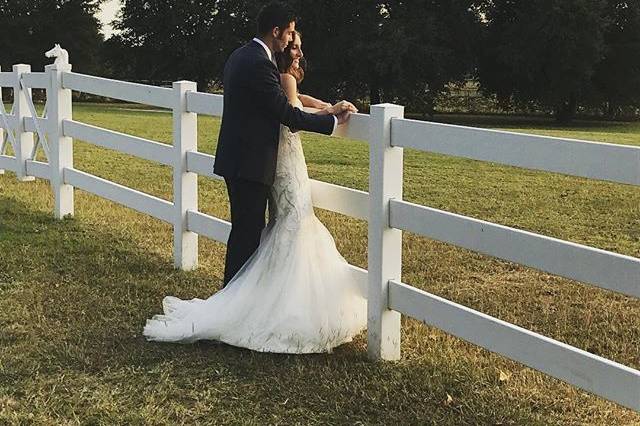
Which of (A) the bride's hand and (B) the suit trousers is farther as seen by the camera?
(B) the suit trousers

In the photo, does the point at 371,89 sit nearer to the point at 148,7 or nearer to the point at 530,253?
the point at 148,7

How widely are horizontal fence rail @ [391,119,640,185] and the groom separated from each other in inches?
24.4

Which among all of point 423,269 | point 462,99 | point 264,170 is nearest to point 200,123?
point 423,269

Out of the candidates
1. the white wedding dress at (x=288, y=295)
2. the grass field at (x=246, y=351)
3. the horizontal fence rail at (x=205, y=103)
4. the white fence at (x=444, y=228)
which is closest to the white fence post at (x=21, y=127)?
the grass field at (x=246, y=351)

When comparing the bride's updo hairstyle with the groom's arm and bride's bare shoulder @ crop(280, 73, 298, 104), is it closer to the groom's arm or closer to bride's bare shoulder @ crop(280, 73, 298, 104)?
bride's bare shoulder @ crop(280, 73, 298, 104)

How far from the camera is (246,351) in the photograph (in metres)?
5.09

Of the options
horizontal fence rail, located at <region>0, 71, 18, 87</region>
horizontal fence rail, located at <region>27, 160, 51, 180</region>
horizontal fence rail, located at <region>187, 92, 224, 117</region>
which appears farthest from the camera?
horizontal fence rail, located at <region>0, 71, 18, 87</region>

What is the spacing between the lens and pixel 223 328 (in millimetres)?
5137

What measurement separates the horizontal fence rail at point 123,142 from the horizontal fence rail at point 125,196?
343mm

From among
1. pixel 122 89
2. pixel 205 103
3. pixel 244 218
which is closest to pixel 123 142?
pixel 122 89

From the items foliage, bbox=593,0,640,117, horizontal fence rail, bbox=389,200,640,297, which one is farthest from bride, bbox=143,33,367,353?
foliage, bbox=593,0,640,117

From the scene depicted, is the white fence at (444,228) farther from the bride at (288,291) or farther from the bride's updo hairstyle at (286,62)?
the bride's updo hairstyle at (286,62)

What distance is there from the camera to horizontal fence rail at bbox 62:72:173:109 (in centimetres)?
744

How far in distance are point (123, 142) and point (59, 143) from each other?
1.41 m
